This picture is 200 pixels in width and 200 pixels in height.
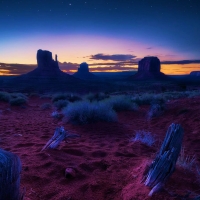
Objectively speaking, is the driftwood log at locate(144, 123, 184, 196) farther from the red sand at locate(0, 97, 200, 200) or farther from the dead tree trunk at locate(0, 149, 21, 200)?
the dead tree trunk at locate(0, 149, 21, 200)

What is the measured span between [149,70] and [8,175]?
4562 inches

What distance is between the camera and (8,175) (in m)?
1.22

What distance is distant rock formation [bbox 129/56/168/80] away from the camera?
4334 inches

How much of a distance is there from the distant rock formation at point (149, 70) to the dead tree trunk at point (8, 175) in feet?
362

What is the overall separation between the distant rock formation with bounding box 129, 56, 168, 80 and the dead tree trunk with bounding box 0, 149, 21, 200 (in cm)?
11025

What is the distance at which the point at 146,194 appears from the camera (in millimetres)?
2326

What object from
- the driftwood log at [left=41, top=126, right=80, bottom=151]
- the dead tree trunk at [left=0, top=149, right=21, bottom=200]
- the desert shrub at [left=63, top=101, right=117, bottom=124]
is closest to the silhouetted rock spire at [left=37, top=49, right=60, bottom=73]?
the desert shrub at [left=63, top=101, right=117, bottom=124]

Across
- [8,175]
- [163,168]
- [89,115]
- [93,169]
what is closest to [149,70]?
[89,115]

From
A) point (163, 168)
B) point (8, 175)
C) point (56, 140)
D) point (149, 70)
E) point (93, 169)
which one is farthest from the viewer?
point (149, 70)

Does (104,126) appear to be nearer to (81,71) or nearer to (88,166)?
(88,166)

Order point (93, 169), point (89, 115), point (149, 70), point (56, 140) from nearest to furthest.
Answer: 1. point (93, 169)
2. point (56, 140)
3. point (89, 115)
4. point (149, 70)

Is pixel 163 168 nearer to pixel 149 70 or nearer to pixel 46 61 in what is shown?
pixel 46 61

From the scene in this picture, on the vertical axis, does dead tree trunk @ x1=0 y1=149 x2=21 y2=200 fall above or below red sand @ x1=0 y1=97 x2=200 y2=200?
above

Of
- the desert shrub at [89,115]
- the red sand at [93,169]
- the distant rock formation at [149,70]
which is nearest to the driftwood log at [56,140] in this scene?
the red sand at [93,169]
